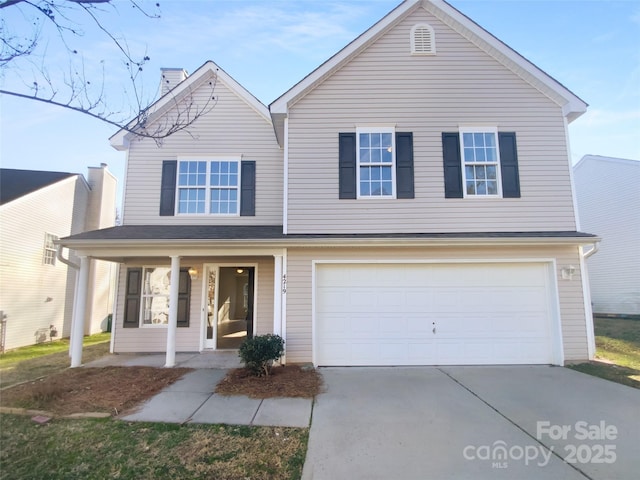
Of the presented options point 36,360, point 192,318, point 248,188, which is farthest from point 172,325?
point 36,360

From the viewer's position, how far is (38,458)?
3.68 metres

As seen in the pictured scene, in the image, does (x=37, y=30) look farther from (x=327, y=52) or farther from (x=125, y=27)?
(x=327, y=52)

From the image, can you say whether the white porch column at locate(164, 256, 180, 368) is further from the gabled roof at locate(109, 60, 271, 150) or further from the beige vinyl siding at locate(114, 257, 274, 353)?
the gabled roof at locate(109, 60, 271, 150)

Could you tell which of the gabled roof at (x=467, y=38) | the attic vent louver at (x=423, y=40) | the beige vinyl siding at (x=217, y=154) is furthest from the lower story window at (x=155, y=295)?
the attic vent louver at (x=423, y=40)

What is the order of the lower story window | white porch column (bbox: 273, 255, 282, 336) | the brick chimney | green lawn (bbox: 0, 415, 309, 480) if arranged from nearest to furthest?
1. green lawn (bbox: 0, 415, 309, 480)
2. white porch column (bbox: 273, 255, 282, 336)
3. the lower story window
4. the brick chimney

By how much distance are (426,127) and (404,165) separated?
3.71 feet

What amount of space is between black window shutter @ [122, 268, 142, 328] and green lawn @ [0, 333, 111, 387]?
43.8 inches

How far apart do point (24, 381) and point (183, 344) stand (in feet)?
10.7

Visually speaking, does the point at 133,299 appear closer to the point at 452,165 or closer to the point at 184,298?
the point at 184,298

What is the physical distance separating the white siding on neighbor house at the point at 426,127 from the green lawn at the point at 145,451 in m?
4.56

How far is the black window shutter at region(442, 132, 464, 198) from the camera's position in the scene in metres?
7.85

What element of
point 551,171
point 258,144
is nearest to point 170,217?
point 258,144

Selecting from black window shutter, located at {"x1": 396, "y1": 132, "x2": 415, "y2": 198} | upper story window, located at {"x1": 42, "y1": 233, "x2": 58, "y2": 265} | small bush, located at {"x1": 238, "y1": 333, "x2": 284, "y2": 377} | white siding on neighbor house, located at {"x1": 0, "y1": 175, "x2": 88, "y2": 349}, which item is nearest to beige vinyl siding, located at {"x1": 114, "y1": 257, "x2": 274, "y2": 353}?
small bush, located at {"x1": 238, "y1": 333, "x2": 284, "y2": 377}

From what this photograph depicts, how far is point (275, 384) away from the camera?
19.4 ft
